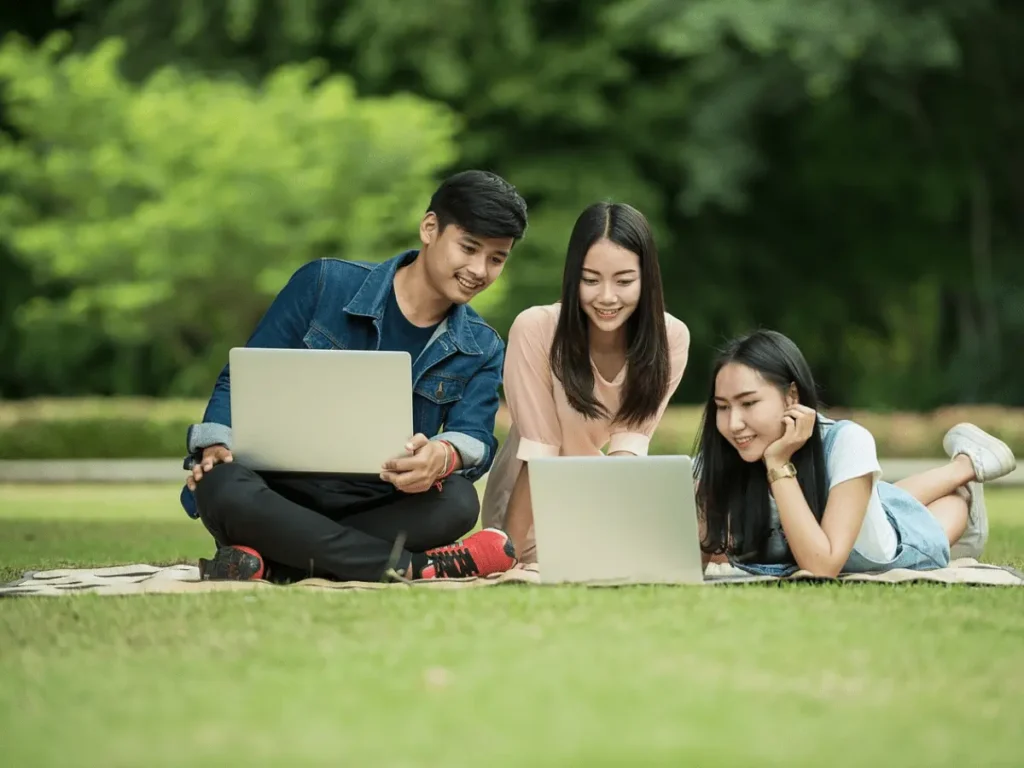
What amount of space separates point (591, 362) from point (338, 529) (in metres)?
1.18

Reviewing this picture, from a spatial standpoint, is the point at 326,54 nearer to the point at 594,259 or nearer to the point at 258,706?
the point at 594,259

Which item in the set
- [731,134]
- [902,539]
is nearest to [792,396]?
[902,539]

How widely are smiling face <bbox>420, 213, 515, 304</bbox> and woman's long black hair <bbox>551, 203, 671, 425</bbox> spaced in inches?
11.8

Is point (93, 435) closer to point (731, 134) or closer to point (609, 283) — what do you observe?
point (731, 134)

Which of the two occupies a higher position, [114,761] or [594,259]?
[594,259]

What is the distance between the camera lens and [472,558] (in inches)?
227

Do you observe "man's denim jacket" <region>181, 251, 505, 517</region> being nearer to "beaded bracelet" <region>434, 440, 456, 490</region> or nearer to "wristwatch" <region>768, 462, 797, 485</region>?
"beaded bracelet" <region>434, 440, 456, 490</region>

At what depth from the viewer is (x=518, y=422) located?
20.6 ft

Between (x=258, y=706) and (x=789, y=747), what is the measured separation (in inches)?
42.3

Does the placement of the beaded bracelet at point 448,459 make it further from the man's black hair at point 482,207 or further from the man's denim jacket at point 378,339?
the man's black hair at point 482,207

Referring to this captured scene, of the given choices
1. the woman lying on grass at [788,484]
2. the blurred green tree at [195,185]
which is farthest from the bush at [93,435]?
the woman lying on grass at [788,484]

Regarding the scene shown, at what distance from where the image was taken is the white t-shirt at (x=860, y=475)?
5.52 meters

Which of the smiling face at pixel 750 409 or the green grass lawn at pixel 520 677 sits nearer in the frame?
the green grass lawn at pixel 520 677

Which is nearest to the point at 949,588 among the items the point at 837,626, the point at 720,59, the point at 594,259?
the point at 837,626
